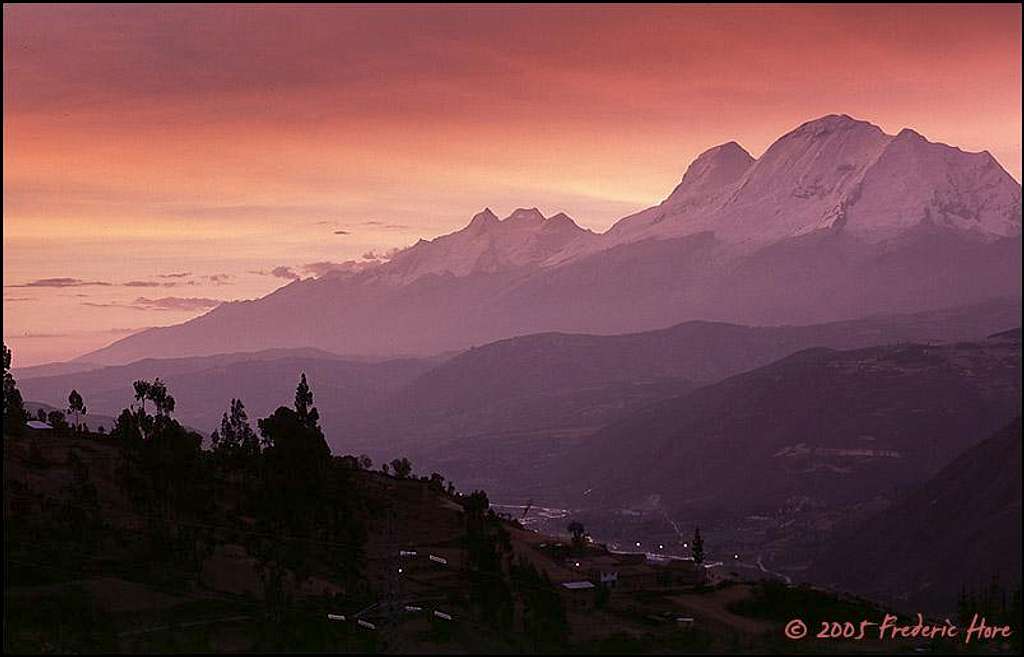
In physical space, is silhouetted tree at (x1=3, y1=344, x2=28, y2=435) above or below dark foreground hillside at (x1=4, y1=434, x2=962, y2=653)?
above

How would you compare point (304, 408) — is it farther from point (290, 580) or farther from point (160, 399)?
point (290, 580)

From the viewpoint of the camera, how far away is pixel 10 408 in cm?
Answer: 18600

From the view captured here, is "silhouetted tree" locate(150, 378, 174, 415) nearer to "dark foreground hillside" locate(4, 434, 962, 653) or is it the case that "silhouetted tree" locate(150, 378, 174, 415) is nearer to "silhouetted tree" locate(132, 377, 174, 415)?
"silhouetted tree" locate(132, 377, 174, 415)

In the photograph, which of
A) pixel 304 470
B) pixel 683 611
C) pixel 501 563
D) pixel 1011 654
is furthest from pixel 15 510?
pixel 1011 654

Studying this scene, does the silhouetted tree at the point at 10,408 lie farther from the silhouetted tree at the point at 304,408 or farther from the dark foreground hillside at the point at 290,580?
the silhouetted tree at the point at 304,408

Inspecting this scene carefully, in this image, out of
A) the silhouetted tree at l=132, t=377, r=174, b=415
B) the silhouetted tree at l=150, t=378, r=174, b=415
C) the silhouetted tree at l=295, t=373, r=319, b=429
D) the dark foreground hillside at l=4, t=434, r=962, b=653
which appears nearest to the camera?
the dark foreground hillside at l=4, t=434, r=962, b=653

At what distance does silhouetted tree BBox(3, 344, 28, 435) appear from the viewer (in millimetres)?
181500

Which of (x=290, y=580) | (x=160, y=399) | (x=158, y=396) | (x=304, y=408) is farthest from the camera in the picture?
(x=158, y=396)

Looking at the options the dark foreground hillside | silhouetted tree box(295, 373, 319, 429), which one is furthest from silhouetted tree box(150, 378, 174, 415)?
silhouetted tree box(295, 373, 319, 429)

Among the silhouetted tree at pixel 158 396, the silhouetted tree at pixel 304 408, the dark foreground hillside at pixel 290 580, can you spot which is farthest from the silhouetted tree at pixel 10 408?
the silhouetted tree at pixel 304 408

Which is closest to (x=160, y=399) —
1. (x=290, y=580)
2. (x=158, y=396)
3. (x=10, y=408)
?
(x=158, y=396)

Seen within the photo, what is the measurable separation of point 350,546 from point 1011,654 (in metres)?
80.7

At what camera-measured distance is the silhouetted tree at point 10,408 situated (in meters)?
182

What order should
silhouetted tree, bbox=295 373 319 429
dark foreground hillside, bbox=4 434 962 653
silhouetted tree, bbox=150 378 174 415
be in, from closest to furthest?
dark foreground hillside, bbox=4 434 962 653, silhouetted tree, bbox=295 373 319 429, silhouetted tree, bbox=150 378 174 415
